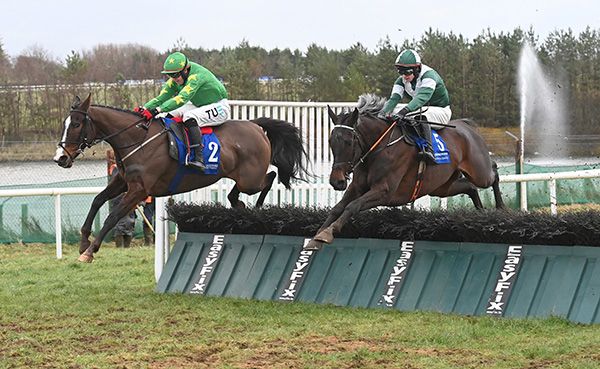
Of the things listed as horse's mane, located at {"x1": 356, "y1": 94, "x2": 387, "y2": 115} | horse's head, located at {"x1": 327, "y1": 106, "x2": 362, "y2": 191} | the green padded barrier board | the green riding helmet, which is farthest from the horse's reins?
horse's head, located at {"x1": 327, "y1": 106, "x2": 362, "y2": 191}

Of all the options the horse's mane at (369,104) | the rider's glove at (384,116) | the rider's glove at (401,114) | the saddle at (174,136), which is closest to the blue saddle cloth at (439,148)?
the rider's glove at (401,114)

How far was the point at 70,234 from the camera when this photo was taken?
1717cm

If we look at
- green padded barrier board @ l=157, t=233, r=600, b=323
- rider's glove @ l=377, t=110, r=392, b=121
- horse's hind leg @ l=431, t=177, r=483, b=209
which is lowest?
green padded barrier board @ l=157, t=233, r=600, b=323

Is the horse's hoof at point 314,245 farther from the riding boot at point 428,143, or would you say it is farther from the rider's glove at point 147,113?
the rider's glove at point 147,113

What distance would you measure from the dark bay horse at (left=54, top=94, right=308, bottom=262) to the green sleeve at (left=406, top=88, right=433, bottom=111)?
2.03 metres

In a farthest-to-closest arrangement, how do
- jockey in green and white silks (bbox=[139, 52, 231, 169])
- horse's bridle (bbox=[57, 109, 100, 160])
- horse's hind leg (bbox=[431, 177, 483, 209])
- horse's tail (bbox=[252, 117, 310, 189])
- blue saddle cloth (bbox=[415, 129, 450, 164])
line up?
horse's tail (bbox=[252, 117, 310, 189]) < horse's hind leg (bbox=[431, 177, 483, 209]) < jockey in green and white silks (bbox=[139, 52, 231, 169]) < blue saddle cloth (bbox=[415, 129, 450, 164]) < horse's bridle (bbox=[57, 109, 100, 160])

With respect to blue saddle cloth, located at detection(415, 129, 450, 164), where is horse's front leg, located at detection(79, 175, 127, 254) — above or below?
below

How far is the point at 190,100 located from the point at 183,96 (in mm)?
407

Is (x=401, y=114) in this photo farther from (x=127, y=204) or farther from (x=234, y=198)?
(x=127, y=204)

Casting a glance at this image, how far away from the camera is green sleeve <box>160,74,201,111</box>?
10.5 m

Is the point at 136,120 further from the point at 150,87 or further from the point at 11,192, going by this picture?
the point at 150,87

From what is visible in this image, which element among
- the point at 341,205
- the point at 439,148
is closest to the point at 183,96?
the point at 341,205

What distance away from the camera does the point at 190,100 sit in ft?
35.8

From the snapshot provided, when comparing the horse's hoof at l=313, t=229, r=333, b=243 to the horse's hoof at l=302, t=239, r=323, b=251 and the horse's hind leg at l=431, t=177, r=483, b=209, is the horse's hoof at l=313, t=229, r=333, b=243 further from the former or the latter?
the horse's hind leg at l=431, t=177, r=483, b=209
